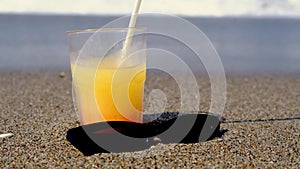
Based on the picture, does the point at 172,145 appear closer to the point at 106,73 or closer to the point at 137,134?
the point at 137,134

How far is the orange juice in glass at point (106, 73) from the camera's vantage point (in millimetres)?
1989

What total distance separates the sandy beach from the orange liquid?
0.60 feet

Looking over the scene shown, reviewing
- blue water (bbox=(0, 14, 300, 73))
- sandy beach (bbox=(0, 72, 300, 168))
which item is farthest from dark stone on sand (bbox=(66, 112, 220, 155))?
blue water (bbox=(0, 14, 300, 73))

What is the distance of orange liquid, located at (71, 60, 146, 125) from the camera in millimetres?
2023

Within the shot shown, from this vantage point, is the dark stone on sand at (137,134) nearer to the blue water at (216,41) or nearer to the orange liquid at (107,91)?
the orange liquid at (107,91)

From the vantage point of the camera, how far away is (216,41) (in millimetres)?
6086

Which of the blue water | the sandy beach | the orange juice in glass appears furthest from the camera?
the blue water

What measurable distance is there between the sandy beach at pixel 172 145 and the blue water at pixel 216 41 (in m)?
1.11

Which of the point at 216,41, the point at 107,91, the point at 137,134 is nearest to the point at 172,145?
the point at 137,134

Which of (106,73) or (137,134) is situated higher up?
(106,73)

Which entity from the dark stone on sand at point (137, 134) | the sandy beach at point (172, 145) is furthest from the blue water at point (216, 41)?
the dark stone on sand at point (137, 134)

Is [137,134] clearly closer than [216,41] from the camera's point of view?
Yes

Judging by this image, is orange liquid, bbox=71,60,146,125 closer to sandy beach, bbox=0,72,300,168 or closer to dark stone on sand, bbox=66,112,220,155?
dark stone on sand, bbox=66,112,220,155

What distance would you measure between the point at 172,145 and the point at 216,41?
4.23 meters
